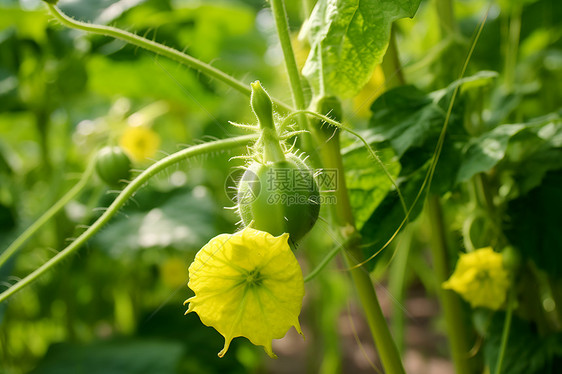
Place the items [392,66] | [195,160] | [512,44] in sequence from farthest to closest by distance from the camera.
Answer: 1. [512,44]
2. [392,66]
3. [195,160]

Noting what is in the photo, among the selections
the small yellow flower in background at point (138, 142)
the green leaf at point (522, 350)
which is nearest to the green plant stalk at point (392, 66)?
the green leaf at point (522, 350)

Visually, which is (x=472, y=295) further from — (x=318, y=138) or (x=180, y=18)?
(x=180, y=18)

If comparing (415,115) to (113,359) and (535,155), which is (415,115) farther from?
(113,359)

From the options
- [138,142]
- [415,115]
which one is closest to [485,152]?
[415,115]

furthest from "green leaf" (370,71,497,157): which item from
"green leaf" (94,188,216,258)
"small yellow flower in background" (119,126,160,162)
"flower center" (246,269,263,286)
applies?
"small yellow flower in background" (119,126,160,162)

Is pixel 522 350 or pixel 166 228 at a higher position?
pixel 166 228

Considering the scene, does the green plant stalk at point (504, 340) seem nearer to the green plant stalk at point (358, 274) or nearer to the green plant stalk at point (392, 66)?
the green plant stalk at point (358, 274)
